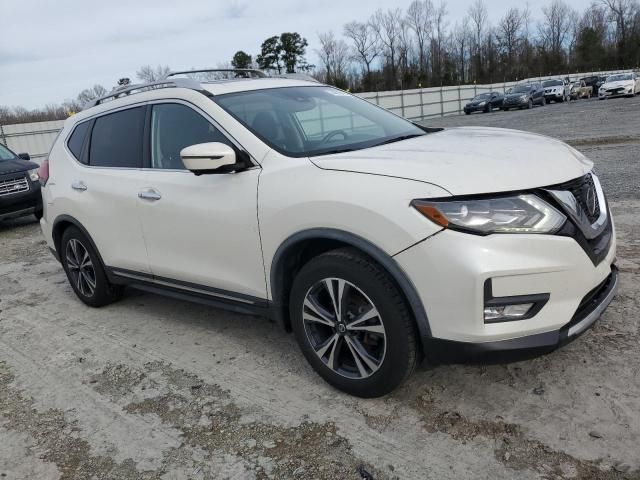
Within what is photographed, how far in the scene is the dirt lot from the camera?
249 centimetres

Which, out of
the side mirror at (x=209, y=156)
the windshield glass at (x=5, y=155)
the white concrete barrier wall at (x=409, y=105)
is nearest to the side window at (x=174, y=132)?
the side mirror at (x=209, y=156)

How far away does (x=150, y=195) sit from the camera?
3.81 m

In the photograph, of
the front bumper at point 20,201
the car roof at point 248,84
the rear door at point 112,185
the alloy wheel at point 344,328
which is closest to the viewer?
the alloy wheel at point 344,328

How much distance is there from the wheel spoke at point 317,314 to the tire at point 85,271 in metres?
2.38

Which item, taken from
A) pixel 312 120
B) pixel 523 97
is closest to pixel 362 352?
pixel 312 120

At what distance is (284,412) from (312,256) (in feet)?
2.86

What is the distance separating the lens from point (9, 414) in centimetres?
326

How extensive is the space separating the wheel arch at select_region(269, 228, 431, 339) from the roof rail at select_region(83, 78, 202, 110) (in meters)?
1.39

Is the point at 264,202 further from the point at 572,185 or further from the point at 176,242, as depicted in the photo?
the point at 572,185

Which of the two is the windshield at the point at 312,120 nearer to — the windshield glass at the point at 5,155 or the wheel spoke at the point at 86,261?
the wheel spoke at the point at 86,261

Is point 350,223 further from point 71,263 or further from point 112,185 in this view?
point 71,263

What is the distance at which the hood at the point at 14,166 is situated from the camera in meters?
9.69

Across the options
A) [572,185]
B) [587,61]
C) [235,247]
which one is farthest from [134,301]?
[587,61]

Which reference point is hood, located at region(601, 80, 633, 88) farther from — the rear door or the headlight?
the headlight
